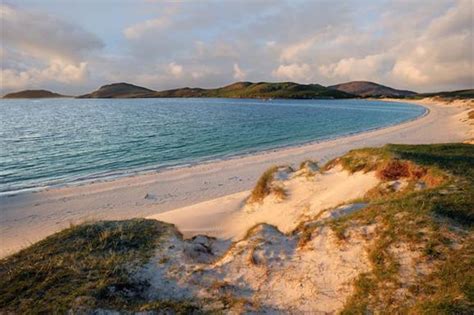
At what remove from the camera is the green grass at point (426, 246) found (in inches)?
237

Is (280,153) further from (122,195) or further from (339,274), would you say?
(339,274)

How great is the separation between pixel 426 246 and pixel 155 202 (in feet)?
51.9

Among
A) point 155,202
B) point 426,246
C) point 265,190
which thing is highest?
point 426,246

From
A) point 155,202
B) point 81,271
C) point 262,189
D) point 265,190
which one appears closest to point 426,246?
point 81,271

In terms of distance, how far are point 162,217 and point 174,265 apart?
7.63m

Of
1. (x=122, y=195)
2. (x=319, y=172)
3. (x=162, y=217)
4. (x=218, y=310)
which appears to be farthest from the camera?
(x=122, y=195)

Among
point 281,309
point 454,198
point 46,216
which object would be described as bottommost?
point 46,216

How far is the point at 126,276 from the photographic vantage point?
25.0ft

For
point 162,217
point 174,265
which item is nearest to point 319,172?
point 162,217

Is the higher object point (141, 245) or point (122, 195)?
point (141, 245)

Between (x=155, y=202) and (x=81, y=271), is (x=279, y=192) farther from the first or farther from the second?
(x=81, y=271)

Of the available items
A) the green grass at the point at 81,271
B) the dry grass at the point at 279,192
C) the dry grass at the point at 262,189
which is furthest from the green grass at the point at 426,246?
the dry grass at the point at 262,189

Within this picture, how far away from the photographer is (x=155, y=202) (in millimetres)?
19625

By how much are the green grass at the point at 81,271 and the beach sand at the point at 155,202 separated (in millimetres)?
3703
